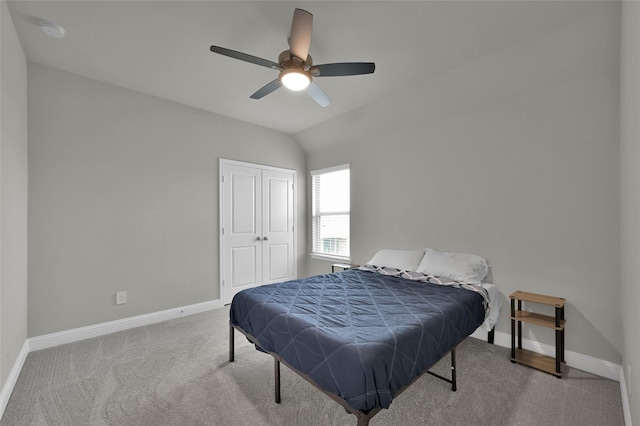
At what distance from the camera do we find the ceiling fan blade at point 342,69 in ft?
6.74

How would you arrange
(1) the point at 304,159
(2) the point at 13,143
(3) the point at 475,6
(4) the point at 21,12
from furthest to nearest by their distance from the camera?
(1) the point at 304,159 < (2) the point at 13,143 < (4) the point at 21,12 < (3) the point at 475,6

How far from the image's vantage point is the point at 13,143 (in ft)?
7.41

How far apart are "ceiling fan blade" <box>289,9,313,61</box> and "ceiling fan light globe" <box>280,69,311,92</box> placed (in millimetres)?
109

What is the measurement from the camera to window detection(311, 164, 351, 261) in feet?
15.3

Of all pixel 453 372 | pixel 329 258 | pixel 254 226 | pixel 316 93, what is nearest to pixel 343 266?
pixel 329 258

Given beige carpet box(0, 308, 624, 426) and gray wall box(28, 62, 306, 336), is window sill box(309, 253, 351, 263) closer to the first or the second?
gray wall box(28, 62, 306, 336)

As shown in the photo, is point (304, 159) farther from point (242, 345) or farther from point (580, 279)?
point (580, 279)

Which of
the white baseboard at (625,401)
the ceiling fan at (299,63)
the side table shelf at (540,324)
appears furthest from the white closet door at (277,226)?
the white baseboard at (625,401)

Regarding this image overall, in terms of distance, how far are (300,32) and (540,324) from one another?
9.70 feet

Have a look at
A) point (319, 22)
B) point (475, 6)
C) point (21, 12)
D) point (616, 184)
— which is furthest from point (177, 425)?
point (616, 184)

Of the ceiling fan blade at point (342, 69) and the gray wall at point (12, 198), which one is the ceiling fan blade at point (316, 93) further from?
the gray wall at point (12, 198)

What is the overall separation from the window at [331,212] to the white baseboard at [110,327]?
2.02 meters

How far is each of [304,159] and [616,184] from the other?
4.09 metres

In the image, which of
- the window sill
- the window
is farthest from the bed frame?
the window
